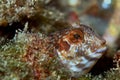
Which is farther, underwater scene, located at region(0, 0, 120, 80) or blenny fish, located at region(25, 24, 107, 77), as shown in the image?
blenny fish, located at region(25, 24, 107, 77)

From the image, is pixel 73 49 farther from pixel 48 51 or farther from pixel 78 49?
pixel 48 51

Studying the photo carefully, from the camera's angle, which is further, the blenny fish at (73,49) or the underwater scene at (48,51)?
the blenny fish at (73,49)

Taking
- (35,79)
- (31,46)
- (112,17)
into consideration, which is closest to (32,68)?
(35,79)

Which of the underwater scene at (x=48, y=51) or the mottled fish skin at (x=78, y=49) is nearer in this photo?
the underwater scene at (x=48, y=51)

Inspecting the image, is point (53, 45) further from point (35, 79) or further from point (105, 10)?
point (105, 10)

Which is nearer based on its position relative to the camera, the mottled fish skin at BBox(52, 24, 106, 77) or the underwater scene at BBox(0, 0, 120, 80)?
the underwater scene at BBox(0, 0, 120, 80)
